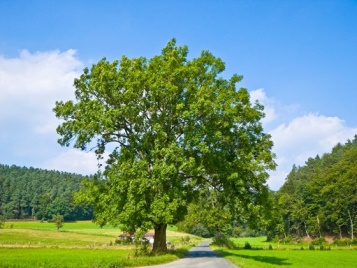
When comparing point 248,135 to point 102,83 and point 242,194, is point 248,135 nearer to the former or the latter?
point 242,194

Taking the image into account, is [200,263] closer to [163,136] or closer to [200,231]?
[163,136]

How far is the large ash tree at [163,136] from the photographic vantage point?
1394 inches

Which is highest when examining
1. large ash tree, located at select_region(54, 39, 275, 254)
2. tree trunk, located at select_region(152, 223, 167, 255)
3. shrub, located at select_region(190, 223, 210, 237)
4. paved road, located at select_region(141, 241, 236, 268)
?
large ash tree, located at select_region(54, 39, 275, 254)

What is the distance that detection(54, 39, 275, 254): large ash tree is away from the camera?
35.4m

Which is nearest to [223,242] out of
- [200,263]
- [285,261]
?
[285,261]

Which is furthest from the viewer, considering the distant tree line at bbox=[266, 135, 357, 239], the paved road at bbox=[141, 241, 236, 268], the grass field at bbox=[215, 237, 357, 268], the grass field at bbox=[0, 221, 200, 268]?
the distant tree line at bbox=[266, 135, 357, 239]

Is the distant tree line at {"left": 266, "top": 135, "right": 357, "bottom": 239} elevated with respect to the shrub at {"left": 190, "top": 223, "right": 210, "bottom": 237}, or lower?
elevated

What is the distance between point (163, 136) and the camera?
119 feet

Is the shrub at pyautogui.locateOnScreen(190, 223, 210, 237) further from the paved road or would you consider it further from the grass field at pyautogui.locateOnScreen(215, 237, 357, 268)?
the paved road

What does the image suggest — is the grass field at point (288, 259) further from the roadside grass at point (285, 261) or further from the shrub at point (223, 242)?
the shrub at point (223, 242)

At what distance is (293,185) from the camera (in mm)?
148500

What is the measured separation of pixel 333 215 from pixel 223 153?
3287 inches

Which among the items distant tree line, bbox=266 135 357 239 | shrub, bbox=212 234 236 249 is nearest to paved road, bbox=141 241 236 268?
shrub, bbox=212 234 236 249

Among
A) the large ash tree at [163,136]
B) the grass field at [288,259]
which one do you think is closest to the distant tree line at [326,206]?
the grass field at [288,259]
